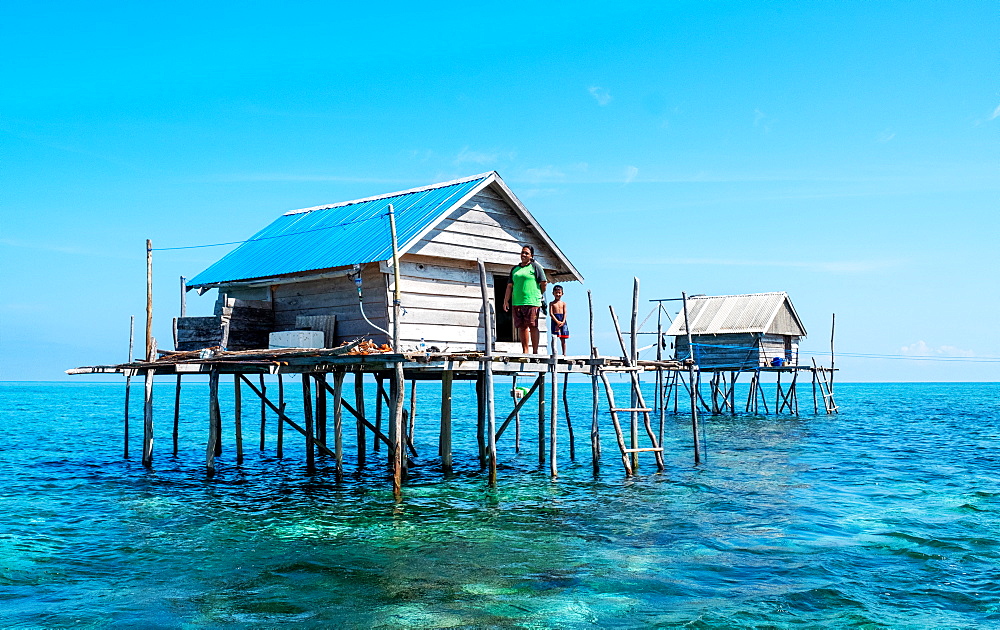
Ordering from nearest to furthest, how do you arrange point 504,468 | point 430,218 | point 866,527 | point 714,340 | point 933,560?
1. point 933,560
2. point 866,527
3. point 430,218
4. point 504,468
5. point 714,340

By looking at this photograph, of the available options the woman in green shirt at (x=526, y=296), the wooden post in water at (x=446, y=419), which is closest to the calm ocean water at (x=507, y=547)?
the wooden post in water at (x=446, y=419)

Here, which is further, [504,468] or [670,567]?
[504,468]

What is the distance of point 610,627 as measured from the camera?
983cm

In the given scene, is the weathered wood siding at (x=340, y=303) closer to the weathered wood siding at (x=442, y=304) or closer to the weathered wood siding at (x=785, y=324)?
the weathered wood siding at (x=442, y=304)

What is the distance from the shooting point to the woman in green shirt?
1855 centimetres

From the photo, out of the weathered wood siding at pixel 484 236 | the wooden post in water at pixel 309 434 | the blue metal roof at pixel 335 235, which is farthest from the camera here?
the wooden post in water at pixel 309 434

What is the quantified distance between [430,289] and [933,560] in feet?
35.2

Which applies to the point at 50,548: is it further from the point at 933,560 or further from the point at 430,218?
the point at 933,560

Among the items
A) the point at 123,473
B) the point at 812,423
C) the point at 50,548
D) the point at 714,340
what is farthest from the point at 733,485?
the point at 812,423

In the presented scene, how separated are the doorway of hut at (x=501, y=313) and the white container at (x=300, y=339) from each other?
13.8ft

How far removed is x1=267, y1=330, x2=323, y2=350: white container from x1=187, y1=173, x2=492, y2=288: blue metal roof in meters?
1.38

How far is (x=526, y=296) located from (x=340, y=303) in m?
4.11

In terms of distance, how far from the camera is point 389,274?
17.5 metres

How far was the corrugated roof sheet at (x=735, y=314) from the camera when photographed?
40531 millimetres
